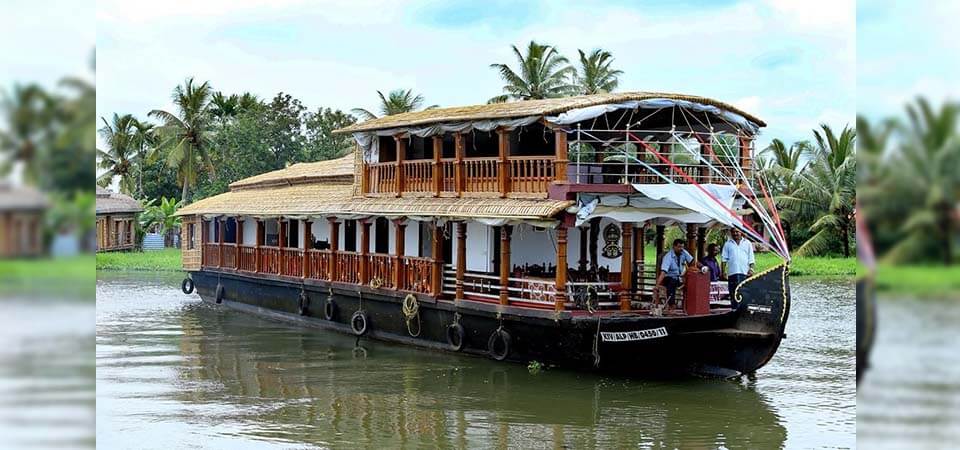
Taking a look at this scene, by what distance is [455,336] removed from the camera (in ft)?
44.1

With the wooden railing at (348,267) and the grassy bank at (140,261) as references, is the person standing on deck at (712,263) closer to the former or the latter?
the wooden railing at (348,267)

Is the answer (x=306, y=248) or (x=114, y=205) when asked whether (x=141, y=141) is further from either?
(x=306, y=248)

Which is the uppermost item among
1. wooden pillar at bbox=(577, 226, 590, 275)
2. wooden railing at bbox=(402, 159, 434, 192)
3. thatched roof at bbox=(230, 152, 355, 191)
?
thatched roof at bbox=(230, 152, 355, 191)

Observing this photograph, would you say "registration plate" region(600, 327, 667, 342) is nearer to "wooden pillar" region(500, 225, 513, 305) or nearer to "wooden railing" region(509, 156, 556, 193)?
"wooden pillar" region(500, 225, 513, 305)

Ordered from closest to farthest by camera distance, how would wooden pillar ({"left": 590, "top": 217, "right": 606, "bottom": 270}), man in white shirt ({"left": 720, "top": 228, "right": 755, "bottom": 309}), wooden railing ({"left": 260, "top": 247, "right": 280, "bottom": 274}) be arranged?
1. man in white shirt ({"left": 720, "top": 228, "right": 755, "bottom": 309})
2. wooden pillar ({"left": 590, "top": 217, "right": 606, "bottom": 270})
3. wooden railing ({"left": 260, "top": 247, "right": 280, "bottom": 274})

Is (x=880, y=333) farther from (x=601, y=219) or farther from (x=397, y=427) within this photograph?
(x=601, y=219)

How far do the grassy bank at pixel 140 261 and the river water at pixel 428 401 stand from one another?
54.6ft

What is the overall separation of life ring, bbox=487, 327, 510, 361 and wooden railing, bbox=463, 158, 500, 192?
1848mm

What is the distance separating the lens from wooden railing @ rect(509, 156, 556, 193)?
40.0ft

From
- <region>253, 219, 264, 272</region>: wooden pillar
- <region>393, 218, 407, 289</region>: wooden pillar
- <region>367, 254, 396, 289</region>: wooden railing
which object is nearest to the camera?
<region>393, 218, 407, 289</region>: wooden pillar

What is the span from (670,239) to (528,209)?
58.0 ft

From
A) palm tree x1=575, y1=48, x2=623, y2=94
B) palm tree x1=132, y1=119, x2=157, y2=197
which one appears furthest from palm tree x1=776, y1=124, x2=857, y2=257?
palm tree x1=132, y1=119, x2=157, y2=197

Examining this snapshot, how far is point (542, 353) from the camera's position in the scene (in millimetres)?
12234

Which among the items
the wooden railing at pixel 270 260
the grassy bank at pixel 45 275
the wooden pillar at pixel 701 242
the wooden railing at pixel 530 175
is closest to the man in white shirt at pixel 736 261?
the wooden pillar at pixel 701 242
